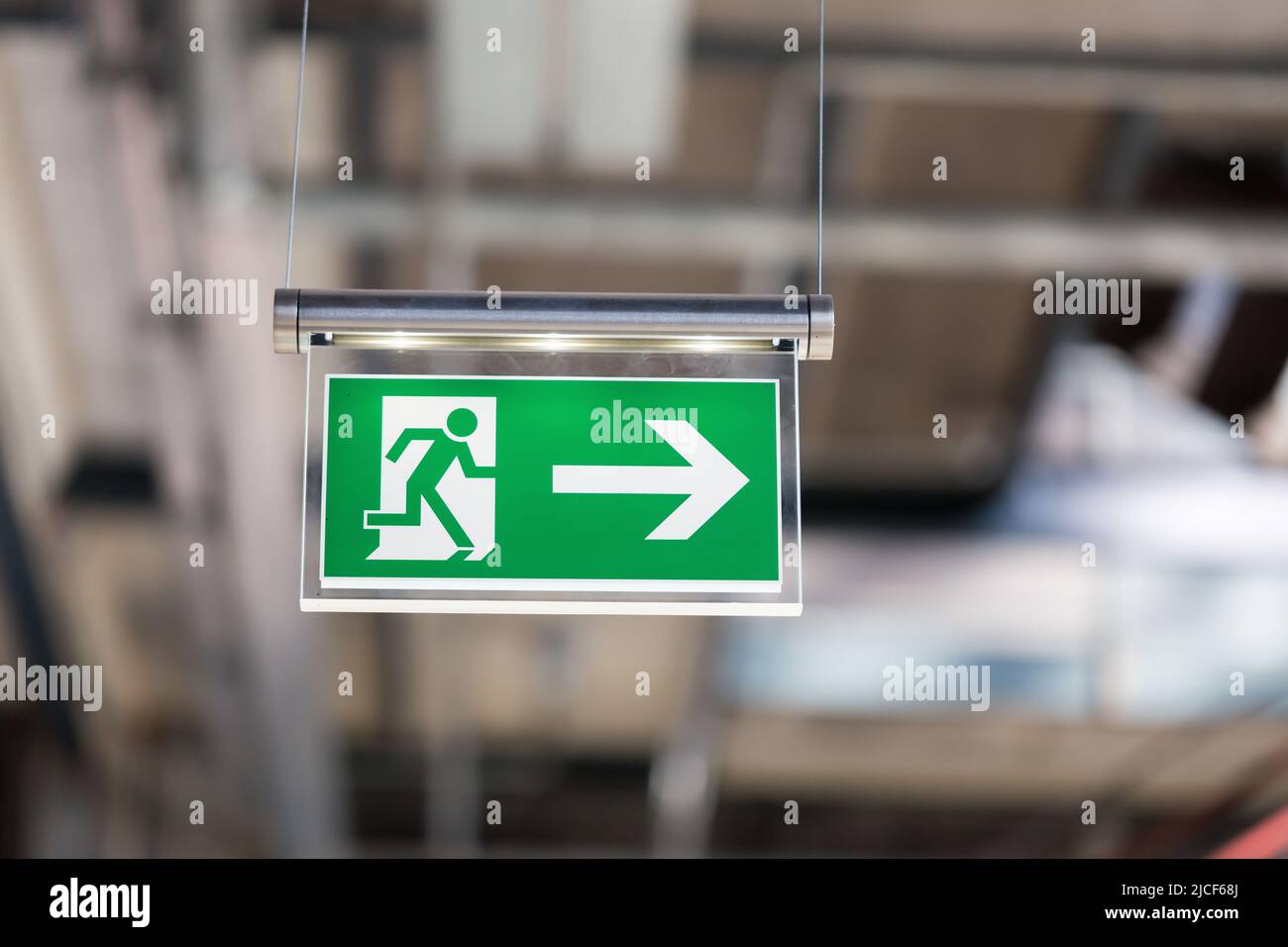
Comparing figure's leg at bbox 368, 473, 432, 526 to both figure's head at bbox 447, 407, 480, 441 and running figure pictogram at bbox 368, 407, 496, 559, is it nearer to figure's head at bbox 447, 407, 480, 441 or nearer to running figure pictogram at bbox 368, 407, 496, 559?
running figure pictogram at bbox 368, 407, 496, 559

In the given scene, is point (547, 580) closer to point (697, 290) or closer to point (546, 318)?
point (546, 318)

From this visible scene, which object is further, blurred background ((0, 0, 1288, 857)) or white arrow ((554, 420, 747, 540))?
blurred background ((0, 0, 1288, 857))

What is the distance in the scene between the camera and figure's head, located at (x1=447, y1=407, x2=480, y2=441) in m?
3.04

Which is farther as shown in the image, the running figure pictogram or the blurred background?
the blurred background

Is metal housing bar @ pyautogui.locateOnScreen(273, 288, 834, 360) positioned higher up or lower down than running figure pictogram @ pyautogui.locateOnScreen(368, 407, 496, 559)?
higher up

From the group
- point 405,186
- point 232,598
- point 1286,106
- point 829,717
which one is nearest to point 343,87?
point 405,186

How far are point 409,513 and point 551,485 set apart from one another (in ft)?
0.90

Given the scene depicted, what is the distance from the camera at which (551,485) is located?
305 cm

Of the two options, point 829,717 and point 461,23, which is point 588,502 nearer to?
point 461,23

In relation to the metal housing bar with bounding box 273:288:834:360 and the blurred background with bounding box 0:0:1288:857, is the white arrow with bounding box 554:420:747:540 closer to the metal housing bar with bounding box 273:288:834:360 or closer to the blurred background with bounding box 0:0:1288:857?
the metal housing bar with bounding box 273:288:834:360

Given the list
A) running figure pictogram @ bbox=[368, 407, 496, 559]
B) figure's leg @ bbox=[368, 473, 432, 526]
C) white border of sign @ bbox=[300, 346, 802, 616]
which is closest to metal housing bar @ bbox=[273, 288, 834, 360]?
white border of sign @ bbox=[300, 346, 802, 616]

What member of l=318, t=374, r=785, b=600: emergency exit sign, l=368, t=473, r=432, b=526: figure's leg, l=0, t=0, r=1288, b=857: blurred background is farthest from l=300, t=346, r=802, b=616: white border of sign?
l=0, t=0, r=1288, b=857: blurred background

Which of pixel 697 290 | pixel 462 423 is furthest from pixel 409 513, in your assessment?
pixel 697 290
